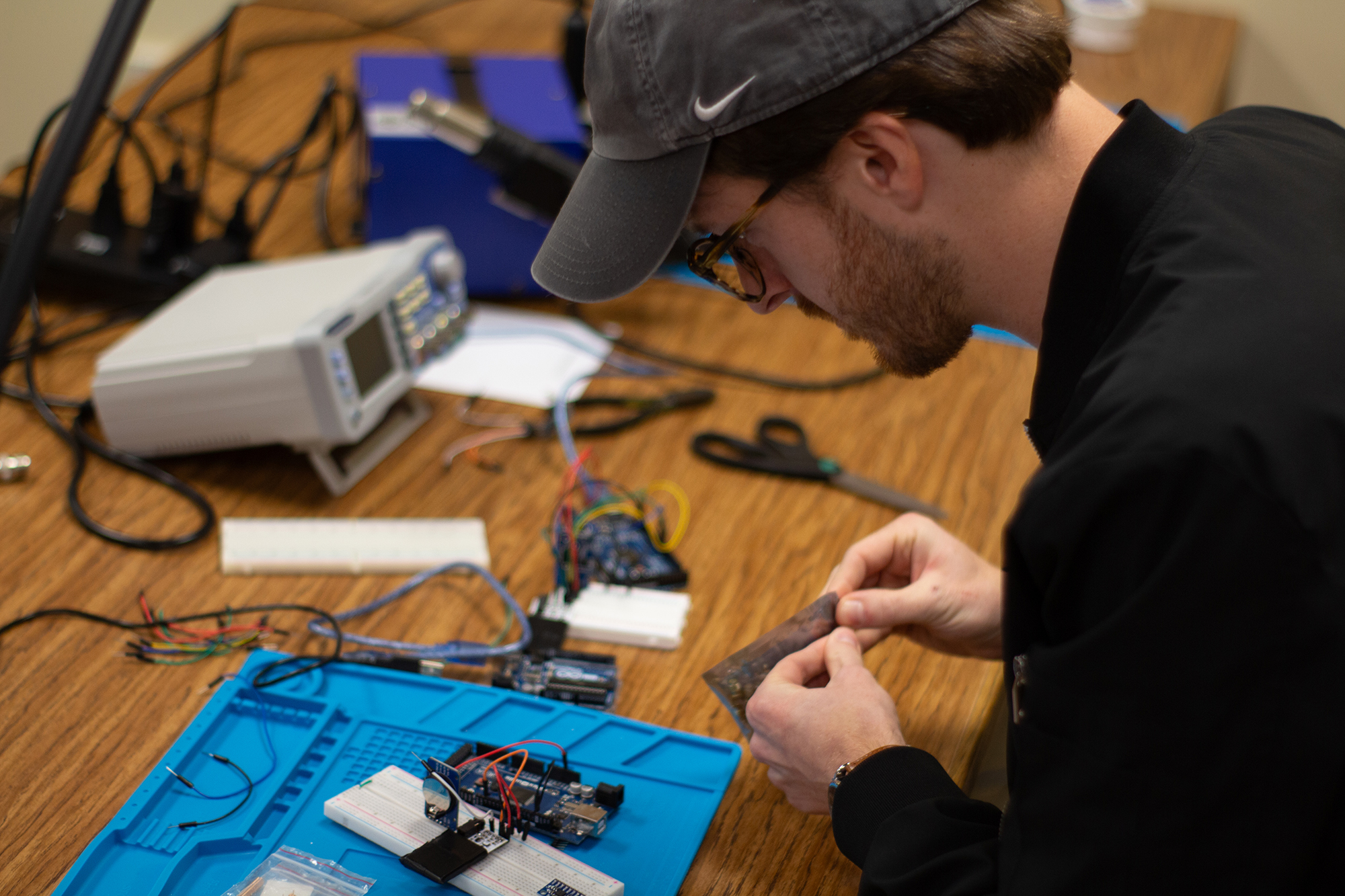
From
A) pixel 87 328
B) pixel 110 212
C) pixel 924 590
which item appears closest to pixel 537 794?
pixel 924 590

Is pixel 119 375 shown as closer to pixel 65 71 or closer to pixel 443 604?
pixel 443 604

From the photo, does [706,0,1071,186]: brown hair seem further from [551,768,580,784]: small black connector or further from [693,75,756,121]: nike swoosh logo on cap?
[551,768,580,784]: small black connector

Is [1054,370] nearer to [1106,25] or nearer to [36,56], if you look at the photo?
[1106,25]

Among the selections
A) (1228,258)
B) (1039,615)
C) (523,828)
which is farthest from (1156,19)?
(523,828)

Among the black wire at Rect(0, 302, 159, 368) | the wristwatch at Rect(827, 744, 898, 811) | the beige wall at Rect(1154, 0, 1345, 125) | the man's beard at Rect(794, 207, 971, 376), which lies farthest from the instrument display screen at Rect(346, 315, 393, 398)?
the beige wall at Rect(1154, 0, 1345, 125)

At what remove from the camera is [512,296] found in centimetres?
166

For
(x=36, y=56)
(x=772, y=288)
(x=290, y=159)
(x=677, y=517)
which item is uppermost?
(x=772, y=288)

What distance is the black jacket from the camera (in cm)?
61

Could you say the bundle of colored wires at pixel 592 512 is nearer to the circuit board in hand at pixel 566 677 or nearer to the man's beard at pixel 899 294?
the circuit board in hand at pixel 566 677

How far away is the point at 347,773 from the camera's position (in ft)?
3.12

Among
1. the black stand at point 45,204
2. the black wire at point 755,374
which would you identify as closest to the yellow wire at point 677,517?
the black wire at point 755,374

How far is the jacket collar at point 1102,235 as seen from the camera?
2.63ft

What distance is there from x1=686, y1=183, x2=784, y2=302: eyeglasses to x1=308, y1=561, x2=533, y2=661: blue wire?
1.33ft

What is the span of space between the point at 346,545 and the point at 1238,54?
257cm
